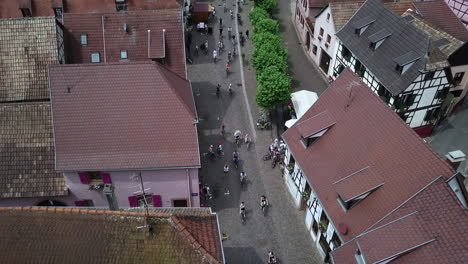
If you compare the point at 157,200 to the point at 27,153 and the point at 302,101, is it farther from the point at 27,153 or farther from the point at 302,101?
the point at 302,101

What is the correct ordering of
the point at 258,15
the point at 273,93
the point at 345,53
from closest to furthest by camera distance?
the point at 273,93, the point at 345,53, the point at 258,15

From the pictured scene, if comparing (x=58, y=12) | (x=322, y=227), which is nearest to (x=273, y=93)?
(x=322, y=227)

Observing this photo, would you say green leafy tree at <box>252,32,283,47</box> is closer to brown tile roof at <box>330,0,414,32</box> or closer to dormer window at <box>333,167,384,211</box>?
brown tile roof at <box>330,0,414,32</box>

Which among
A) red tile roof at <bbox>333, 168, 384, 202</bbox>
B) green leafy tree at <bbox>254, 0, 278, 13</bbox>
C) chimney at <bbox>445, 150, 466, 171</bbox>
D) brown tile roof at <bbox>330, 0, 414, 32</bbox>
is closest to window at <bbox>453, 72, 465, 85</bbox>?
brown tile roof at <bbox>330, 0, 414, 32</bbox>

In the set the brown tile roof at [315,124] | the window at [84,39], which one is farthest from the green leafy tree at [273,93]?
the window at [84,39]

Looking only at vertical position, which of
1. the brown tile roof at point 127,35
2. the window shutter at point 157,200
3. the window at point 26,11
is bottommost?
the window shutter at point 157,200

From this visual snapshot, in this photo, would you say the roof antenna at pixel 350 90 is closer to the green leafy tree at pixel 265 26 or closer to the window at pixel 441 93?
the window at pixel 441 93
